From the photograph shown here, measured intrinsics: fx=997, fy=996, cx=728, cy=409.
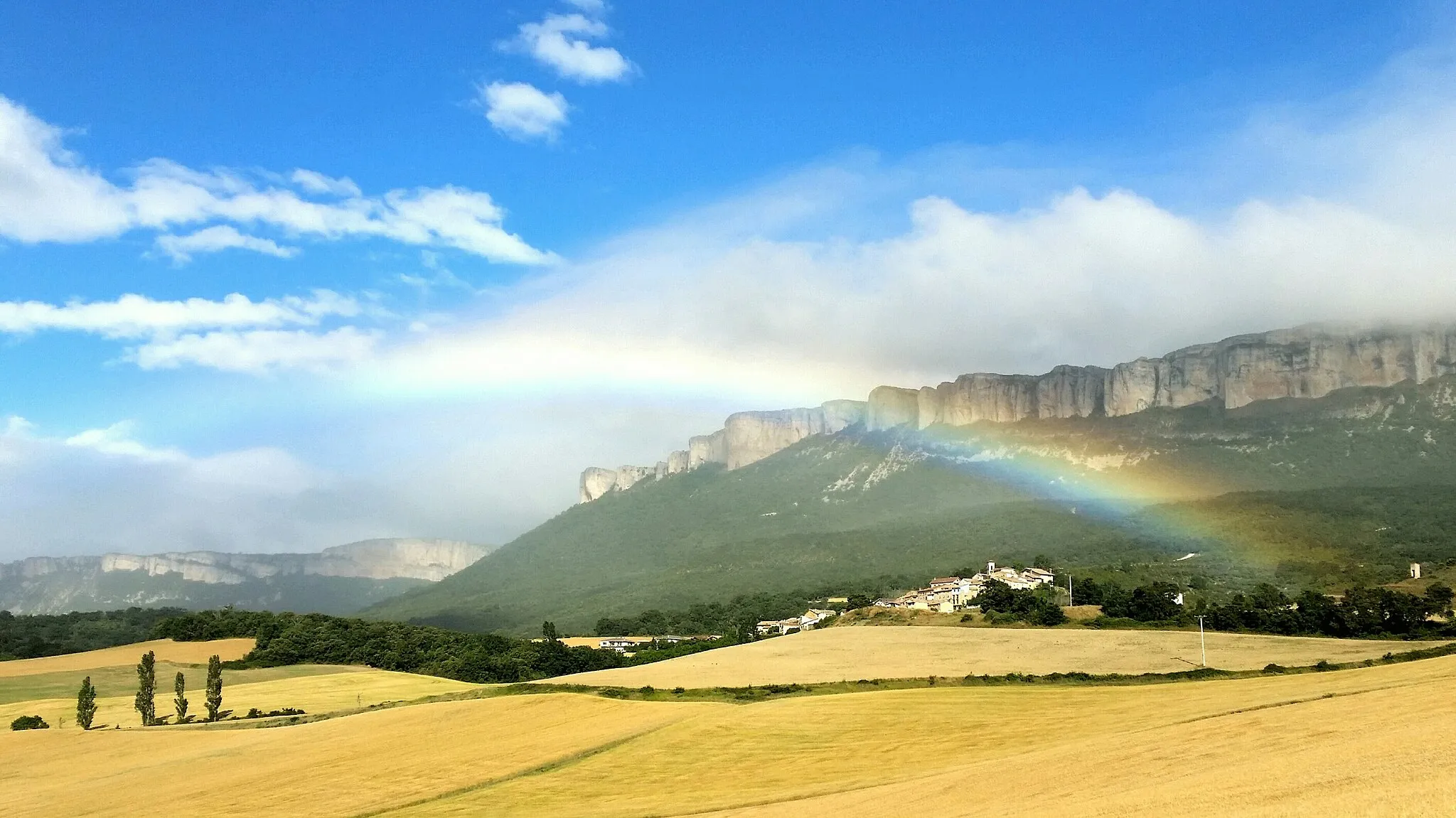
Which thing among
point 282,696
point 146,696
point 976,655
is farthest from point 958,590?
point 146,696

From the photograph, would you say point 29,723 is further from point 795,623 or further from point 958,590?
point 958,590

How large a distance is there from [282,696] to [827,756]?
57.4 metres

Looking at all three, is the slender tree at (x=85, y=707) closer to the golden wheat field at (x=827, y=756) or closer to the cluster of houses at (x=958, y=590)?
the golden wheat field at (x=827, y=756)

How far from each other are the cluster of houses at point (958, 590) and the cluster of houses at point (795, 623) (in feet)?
25.0

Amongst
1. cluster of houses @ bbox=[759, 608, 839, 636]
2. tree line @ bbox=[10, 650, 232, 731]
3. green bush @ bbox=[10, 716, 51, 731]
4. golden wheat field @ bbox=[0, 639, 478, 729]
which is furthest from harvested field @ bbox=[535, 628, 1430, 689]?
green bush @ bbox=[10, 716, 51, 731]

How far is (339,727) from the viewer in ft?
186

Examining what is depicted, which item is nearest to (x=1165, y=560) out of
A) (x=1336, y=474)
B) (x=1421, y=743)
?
(x=1336, y=474)

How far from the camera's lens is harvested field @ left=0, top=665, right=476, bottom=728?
74.9 metres

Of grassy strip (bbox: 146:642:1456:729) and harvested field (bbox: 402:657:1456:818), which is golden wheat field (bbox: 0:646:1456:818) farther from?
grassy strip (bbox: 146:642:1456:729)

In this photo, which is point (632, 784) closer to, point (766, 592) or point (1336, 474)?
point (766, 592)

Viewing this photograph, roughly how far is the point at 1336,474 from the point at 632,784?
19040 centimetres

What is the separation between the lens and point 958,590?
5187 inches

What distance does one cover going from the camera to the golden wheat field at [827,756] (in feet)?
69.1

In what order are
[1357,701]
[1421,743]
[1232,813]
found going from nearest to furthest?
[1232,813]
[1421,743]
[1357,701]
